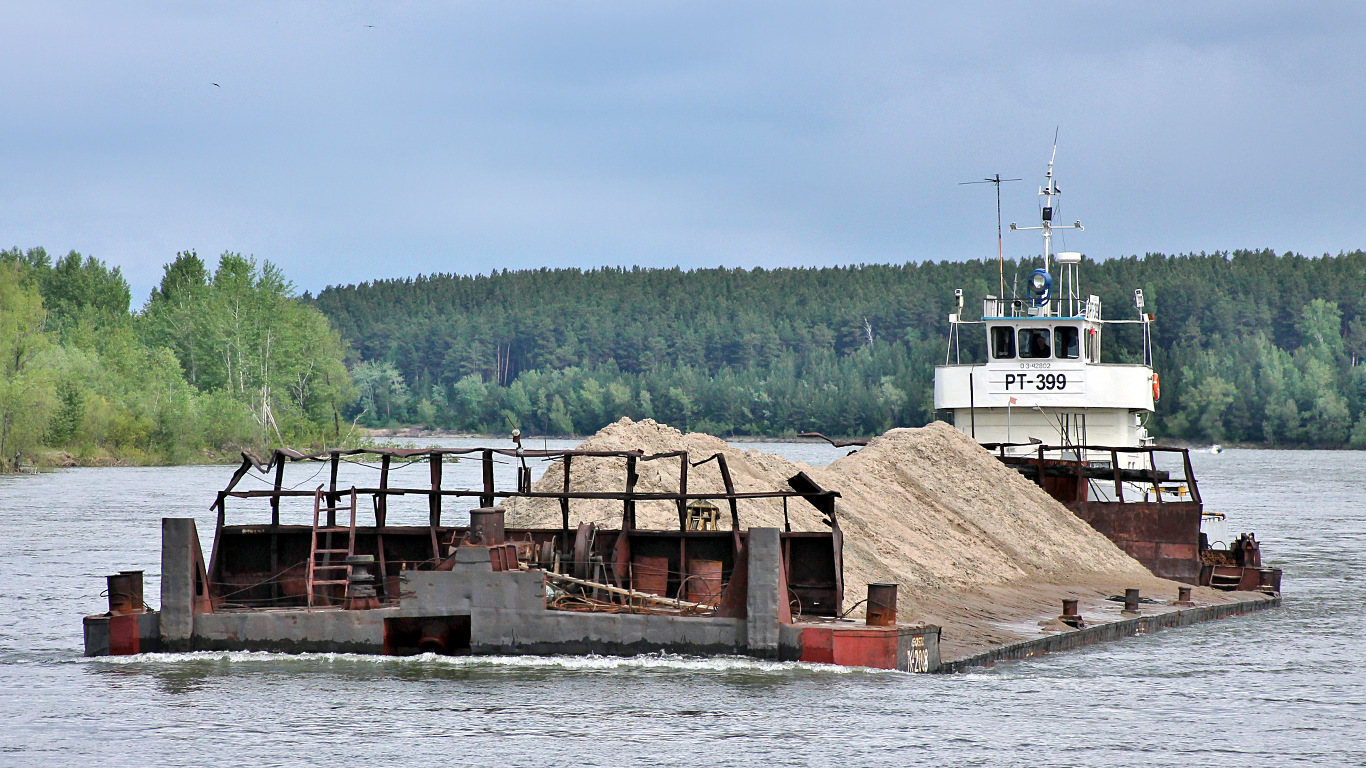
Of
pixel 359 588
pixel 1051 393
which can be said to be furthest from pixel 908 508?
pixel 359 588

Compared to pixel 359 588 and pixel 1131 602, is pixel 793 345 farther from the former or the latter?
pixel 359 588

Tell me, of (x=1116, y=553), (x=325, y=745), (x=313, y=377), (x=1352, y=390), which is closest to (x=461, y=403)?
(x=313, y=377)

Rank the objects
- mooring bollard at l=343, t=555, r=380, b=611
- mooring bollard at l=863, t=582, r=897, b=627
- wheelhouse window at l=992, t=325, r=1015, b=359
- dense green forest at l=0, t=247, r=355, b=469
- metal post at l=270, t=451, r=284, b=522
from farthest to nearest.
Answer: dense green forest at l=0, t=247, r=355, b=469, wheelhouse window at l=992, t=325, r=1015, b=359, metal post at l=270, t=451, r=284, b=522, mooring bollard at l=343, t=555, r=380, b=611, mooring bollard at l=863, t=582, r=897, b=627

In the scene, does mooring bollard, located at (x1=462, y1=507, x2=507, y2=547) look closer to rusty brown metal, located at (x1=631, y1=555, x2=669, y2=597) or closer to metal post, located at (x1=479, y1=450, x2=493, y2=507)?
metal post, located at (x1=479, y1=450, x2=493, y2=507)

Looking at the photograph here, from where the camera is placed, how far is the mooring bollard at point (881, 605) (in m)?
16.4

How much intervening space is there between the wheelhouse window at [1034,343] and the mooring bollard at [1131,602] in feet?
33.2

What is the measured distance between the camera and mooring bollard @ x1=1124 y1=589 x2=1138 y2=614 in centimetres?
2209

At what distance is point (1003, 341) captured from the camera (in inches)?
1259

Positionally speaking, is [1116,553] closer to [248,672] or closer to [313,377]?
[248,672]

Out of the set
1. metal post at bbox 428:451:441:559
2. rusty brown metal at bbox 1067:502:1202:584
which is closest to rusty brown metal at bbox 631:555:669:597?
metal post at bbox 428:451:441:559

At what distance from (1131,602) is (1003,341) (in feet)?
35.0

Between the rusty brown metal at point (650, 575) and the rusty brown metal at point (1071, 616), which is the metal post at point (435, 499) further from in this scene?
the rusty brown metal at point (1071, 616)

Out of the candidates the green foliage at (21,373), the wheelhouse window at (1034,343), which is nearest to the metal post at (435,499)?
the wheelhouse window at (1034,343)

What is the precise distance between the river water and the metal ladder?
0.94 metres
